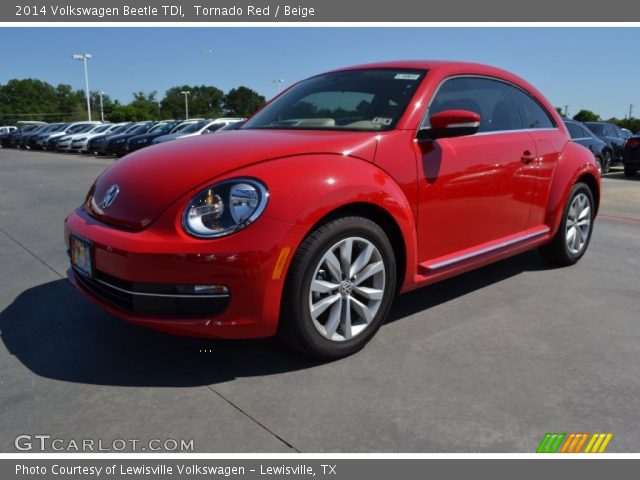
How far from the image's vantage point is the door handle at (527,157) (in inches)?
157

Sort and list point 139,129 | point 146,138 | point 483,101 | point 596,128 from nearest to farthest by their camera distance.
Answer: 1. point 483,101
2. point 596,128
3. point 146,138
4. point 139,129

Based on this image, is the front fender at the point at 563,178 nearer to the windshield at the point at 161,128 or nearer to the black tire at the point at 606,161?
the black tire at the point at 606,161

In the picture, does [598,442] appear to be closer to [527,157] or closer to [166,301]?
[166,301]

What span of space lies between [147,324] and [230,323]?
40 cm

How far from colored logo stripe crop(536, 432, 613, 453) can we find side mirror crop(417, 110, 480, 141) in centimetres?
171

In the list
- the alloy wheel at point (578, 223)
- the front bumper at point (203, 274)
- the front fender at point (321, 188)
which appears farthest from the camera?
the alloy wheel at point (578, 223)

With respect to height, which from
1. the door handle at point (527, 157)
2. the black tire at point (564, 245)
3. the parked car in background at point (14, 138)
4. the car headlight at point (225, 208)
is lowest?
the parked car in background at point (14, 138)

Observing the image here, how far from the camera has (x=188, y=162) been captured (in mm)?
2875

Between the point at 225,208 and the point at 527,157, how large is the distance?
2434 mm

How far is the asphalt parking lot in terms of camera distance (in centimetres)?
231

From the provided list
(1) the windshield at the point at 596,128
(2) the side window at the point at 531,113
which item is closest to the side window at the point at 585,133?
(1) the windshield at the point at 596,128

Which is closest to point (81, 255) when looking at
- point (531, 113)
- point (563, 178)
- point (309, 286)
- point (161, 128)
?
point (309, 286)

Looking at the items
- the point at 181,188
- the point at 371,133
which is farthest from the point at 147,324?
the point at 371,133

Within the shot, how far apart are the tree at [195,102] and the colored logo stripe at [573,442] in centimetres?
10227
